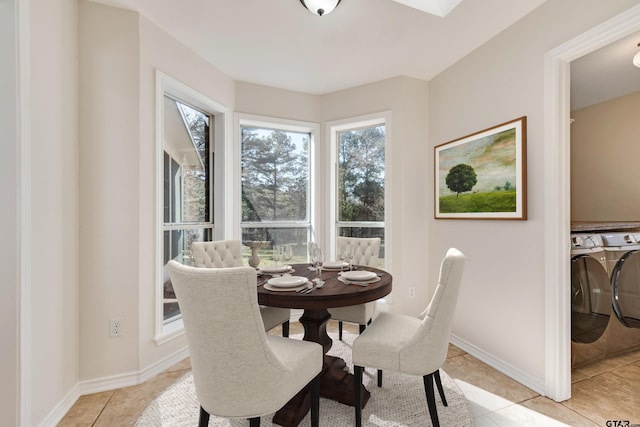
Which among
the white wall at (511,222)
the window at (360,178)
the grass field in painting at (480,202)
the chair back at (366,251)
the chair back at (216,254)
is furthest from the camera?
the window at (360,178)

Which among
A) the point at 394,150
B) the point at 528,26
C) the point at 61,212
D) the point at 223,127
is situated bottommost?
the point at 61,212

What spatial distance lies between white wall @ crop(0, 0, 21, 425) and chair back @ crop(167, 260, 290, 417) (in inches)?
34.5

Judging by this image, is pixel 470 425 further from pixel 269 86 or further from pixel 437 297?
pixel 269 86

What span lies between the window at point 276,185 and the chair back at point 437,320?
2124 mm

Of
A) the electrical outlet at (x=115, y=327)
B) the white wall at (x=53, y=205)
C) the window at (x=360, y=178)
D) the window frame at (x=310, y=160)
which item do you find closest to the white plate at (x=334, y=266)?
the window at (x=360, y=178)

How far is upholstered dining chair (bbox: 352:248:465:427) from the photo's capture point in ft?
5.01

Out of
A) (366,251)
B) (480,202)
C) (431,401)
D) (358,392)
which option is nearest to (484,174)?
(480,202)

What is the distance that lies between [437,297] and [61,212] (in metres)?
2.24

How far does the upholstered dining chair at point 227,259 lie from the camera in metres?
2.26

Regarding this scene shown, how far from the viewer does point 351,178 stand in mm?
3654

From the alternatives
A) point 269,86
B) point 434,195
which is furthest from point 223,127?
point 434,195

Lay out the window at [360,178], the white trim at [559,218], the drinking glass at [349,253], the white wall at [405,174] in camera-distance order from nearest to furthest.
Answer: the white trim at [559,218] < the drinking glass at [349,253] < the white wall at [405,174] < the window at [360,178]

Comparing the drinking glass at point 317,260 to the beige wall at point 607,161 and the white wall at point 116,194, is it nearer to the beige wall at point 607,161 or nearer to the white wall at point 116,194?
the white wall at point 116,194

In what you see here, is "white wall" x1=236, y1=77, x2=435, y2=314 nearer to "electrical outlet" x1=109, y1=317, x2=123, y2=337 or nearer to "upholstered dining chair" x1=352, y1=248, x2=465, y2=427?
"upholstered dining chair" x1=352, y1=248, x2=465, y2=427
